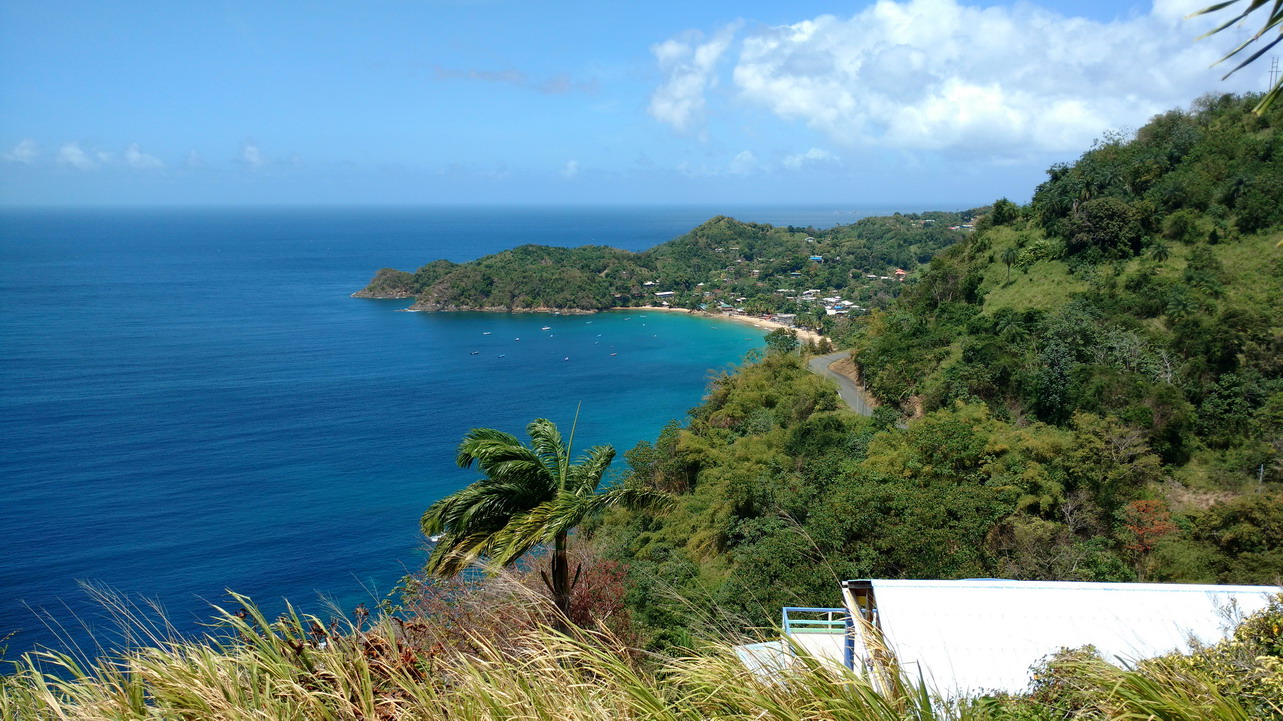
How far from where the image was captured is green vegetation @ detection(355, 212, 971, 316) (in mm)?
73562

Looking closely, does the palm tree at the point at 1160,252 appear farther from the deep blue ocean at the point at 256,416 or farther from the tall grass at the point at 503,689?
the tall grass at the point at 503,689

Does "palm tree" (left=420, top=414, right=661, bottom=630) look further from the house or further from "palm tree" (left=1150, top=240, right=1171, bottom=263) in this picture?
"palm tree" (left=1150, top=240, right=1171, bottom=263)

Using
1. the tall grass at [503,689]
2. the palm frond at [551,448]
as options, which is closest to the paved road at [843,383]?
the palm frond at [551,448]

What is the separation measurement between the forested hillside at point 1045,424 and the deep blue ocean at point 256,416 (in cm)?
678

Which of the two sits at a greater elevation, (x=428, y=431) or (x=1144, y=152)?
Answer: (x=1144, y=152)

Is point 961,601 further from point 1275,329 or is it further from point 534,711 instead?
point 1275,329

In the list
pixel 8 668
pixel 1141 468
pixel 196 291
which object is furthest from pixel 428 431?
pixel 196 291

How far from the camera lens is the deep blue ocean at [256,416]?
2367 cm

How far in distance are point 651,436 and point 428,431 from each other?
1095 cm

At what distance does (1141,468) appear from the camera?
16766mm

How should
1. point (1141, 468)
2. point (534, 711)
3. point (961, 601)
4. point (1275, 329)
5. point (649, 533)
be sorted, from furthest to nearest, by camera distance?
point (1275, 329) → point (649, 533) → point (1141, 468) → point (961, 601) → point (534, 711)

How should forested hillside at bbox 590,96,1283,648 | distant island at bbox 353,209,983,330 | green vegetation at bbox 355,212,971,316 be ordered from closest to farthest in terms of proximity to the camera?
forested hillside at bbox 590,96,1283,648, distant island at bbox 353,209,983,330, green vegetation at bbox 355,212,971,316

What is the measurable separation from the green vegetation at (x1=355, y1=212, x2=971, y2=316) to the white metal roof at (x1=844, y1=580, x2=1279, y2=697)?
5428 cm

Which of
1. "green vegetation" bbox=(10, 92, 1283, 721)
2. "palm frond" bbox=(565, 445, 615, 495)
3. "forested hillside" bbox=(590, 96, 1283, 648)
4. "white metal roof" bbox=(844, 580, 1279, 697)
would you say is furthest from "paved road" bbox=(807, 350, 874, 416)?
"palm frond" bbox=(565, 445, 615, 495)
